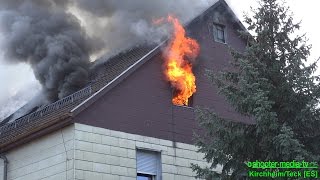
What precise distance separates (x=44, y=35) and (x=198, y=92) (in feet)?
18.0

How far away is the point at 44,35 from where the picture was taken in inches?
809

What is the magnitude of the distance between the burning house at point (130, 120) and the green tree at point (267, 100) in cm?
353

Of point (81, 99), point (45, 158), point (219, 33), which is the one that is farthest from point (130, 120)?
point (219, 33)

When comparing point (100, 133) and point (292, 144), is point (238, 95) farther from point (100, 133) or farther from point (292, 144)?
point (100, 133)

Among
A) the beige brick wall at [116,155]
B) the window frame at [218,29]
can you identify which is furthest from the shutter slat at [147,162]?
the window frame at [218,29]

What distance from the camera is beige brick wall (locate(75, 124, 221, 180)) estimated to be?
52.9 ft

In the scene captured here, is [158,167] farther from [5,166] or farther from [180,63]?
[5,166]

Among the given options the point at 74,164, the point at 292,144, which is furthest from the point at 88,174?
the point at 292,144

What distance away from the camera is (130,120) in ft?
57.1

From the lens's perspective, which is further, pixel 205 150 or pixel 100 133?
pixel 100 133

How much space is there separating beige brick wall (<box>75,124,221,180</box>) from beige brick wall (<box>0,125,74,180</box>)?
0.29 m

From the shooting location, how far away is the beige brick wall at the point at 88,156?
1611cm

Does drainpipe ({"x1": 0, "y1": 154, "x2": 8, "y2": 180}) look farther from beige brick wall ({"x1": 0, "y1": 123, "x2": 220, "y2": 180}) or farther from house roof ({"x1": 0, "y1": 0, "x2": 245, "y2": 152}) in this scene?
house roof ({"x1": 0, "y1": 0, "x2": 245, "y2": 152})

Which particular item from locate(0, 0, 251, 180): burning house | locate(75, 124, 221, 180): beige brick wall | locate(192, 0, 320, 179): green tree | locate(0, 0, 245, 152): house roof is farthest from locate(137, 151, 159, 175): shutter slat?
locate(192, 0, 320, 179): green tree
